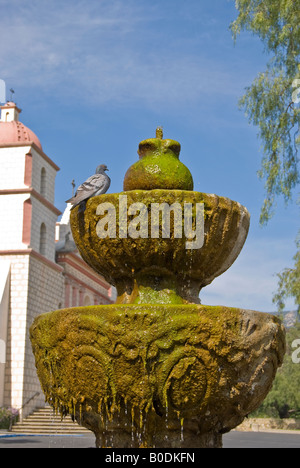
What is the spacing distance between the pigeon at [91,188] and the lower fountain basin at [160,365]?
96cm

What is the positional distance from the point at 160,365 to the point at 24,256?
64.3ft

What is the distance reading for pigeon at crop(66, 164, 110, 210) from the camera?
15.4 ft

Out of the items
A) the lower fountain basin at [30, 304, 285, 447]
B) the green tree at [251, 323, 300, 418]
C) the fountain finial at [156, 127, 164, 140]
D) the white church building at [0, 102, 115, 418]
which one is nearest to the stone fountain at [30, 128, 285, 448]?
the lower fountain basin at [30, 304, 285, 447]

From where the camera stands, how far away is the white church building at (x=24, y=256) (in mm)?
21891

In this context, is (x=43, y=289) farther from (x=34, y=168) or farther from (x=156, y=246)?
(x=156, y=246)

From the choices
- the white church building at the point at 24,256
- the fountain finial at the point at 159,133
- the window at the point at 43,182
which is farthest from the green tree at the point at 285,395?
the fountain finial at the point at 159,133

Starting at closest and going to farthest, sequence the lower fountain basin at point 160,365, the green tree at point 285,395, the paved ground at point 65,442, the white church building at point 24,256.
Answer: the lower fountain basin at point 160,365 → the paved ground at point 65,442 → the white church building at point 24,256 → the green tree at point 285,395

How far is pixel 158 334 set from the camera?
152 inches

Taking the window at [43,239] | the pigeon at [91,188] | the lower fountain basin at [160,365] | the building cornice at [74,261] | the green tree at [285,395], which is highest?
the window at [43,239]

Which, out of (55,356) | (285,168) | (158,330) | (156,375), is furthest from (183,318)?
(285,168)

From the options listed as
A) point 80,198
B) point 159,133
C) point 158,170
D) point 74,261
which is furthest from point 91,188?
point 74,261

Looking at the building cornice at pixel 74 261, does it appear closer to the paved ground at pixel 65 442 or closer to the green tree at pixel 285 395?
the paved ground at pixel 65 442

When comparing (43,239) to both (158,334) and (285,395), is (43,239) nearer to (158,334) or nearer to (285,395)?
(285,395)

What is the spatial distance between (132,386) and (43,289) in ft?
68.0
